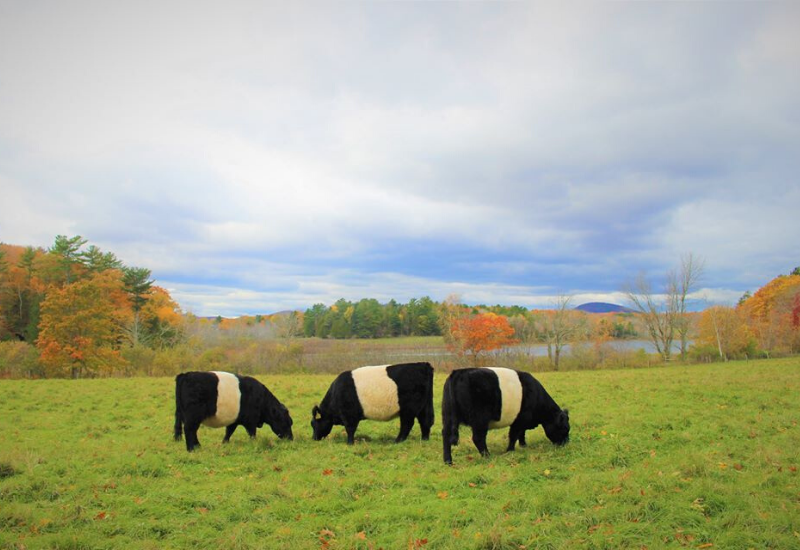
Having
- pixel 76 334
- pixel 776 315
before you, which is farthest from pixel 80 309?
pixel 776 315

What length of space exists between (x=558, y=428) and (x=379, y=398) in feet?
13.2

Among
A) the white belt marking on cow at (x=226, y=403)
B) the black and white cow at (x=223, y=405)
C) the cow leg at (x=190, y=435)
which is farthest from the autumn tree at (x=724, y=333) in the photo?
the cow leg at (x=190, y=435)

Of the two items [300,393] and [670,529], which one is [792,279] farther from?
[670,529]

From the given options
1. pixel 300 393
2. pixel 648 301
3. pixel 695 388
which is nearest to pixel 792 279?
pixel 648 301

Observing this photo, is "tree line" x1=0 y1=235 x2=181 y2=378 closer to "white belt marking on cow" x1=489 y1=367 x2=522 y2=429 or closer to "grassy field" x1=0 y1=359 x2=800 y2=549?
"grassy field" x1=0 y1=359 x2=800 y2=549

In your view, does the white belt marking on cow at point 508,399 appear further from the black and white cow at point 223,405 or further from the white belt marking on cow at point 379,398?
the black and white cow at point 223,405

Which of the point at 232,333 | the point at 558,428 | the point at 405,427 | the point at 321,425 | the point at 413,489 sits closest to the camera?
the point at 413,489

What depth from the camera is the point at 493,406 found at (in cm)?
941

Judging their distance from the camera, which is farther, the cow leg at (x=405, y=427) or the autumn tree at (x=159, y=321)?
the autumn tree at (x=159, y=321)

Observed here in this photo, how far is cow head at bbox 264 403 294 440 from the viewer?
11852 millimetres

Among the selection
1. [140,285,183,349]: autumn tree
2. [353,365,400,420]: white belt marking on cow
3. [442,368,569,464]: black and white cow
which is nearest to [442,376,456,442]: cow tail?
[442,368,569,464]: black and white cow

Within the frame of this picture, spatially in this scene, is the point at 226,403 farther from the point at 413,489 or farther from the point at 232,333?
the point at 232,333

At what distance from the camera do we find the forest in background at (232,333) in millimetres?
36031

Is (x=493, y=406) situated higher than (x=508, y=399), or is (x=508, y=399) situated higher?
(x=508, y=399)
